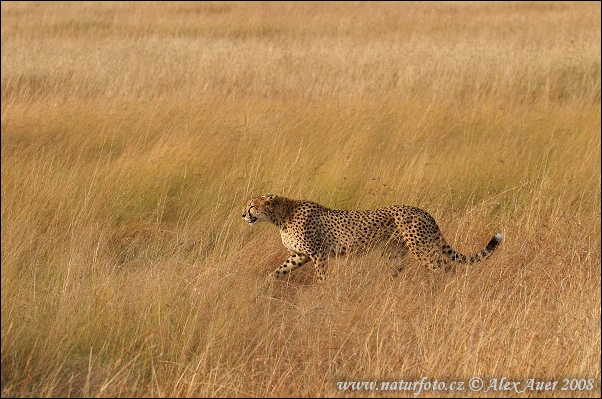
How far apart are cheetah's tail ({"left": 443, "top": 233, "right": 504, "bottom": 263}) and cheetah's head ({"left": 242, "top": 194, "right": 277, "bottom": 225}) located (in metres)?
0.89

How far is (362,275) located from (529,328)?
36.0 inches

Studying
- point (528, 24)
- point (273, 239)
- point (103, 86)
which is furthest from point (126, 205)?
point (528, 24)

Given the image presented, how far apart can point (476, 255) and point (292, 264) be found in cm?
90

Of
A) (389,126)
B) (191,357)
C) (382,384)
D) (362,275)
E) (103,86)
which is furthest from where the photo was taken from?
(103,86)

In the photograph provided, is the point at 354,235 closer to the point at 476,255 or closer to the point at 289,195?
the point at 476,255

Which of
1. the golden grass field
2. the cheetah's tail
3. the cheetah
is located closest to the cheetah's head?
the cheetah

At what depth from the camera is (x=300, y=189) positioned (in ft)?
18.0

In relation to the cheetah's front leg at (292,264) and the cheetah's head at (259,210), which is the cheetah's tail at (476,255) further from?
the cheetah's head at (259,210)

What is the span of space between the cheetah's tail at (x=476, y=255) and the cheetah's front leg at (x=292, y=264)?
701 mm

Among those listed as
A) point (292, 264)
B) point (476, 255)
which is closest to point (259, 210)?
point (292, 264)

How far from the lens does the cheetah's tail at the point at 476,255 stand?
4.32 metres

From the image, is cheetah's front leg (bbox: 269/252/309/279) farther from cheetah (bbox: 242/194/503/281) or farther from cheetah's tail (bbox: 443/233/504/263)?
cheetah's tail (bbox: 443/233/504/263)

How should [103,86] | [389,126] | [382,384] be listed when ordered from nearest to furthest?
[382,384]
[389,126]
[103,86]

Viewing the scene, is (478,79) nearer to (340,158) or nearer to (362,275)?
(340,158)
